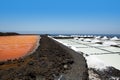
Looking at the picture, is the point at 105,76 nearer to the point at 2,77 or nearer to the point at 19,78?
the point at 19,78

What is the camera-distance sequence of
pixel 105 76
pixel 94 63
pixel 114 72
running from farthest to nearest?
1. pixel 94 63
2. pixel 114 72
3. pixel 105 76

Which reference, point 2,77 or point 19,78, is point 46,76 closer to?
point 19,78

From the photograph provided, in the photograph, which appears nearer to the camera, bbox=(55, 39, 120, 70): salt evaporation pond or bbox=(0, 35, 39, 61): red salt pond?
bbox=(55, 39, 120, 70): salt evaporation pond

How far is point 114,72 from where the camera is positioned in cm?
534

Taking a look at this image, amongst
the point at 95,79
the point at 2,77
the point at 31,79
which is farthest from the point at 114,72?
the point at 2,77

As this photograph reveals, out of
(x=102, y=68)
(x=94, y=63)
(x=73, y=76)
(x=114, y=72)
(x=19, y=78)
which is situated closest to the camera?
(x=19, y=78)

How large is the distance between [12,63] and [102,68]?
278cm

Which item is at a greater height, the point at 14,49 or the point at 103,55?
the point at 14,49

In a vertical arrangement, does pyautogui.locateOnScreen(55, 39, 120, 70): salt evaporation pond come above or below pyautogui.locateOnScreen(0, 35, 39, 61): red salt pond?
below

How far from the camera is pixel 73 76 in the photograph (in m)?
4.58

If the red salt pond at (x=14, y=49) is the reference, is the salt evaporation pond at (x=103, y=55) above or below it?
below

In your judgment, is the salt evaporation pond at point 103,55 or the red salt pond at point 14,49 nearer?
the salt evaporation pond at point 103,55

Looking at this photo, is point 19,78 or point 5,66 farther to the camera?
point 5,66

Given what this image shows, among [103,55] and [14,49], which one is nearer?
[103,55]
